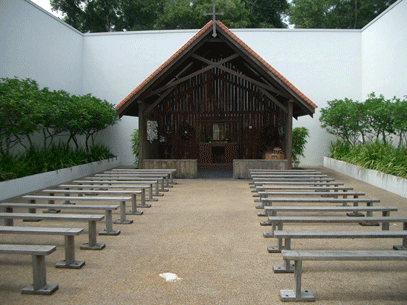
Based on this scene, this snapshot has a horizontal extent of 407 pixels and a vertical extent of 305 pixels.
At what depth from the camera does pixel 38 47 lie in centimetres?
1259

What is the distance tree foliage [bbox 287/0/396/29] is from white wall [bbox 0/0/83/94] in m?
20.0

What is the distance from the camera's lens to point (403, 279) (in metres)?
3.56

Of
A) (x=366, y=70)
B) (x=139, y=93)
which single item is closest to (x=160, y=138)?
(x=139, y=93)

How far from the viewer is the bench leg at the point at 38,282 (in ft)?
10.7

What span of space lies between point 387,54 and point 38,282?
47.3ft

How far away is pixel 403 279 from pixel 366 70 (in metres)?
13.7

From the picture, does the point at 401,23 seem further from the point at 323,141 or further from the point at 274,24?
the point at 274,24

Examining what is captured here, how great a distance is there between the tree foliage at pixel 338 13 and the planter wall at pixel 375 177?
1882 cm

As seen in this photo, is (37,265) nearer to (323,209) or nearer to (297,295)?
(297,295)

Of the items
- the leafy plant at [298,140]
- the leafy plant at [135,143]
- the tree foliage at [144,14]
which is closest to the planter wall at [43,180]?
the leafy plant at [135,143]

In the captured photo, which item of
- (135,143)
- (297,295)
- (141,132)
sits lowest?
(297,295)

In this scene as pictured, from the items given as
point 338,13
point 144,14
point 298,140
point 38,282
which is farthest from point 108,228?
point 338,13

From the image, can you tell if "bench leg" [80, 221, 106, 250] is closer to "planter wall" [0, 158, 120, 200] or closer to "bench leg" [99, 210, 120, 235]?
"bench leg" [99, 210, 120, 235]

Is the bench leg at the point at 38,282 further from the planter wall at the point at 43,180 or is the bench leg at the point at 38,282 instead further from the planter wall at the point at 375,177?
the planter wall at the point at 375,177
